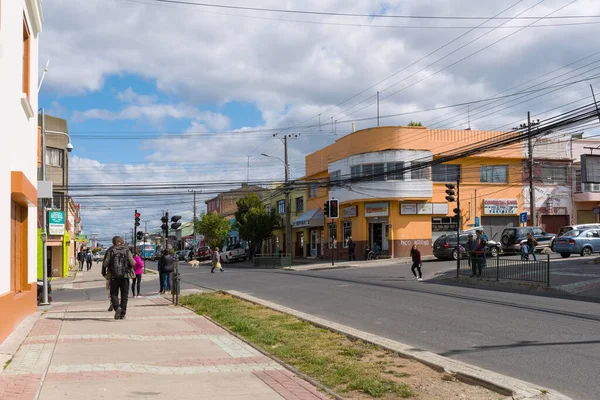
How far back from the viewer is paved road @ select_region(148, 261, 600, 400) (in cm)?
816

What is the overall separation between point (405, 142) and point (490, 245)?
1105cm

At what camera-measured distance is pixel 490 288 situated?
21.1 m

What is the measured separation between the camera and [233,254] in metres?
57.1

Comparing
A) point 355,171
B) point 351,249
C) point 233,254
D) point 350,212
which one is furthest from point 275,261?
point 233,254

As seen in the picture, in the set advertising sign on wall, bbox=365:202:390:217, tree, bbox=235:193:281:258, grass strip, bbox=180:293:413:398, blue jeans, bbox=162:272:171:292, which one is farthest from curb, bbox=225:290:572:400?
tree, bbox=235:193:281:258

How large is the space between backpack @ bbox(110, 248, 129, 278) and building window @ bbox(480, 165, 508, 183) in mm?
37270

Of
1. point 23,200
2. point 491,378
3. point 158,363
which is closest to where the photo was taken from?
point 491,378

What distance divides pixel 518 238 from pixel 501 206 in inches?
446

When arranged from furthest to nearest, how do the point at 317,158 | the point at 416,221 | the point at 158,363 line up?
the point at 317,158 → the point at 416,221 → the point at 158,363

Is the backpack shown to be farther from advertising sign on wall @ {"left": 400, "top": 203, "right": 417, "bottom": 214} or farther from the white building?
advertising sign on wall @ {"left": 400, "top": 203, "right": 417, "bottom": 214}

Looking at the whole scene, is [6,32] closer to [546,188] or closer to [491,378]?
[491,378]

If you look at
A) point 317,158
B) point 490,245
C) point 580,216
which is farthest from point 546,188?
point 317,158

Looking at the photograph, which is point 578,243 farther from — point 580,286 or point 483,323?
point 483,323

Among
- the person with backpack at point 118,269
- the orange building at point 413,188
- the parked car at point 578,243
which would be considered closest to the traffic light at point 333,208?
the orange building at point 413,188
